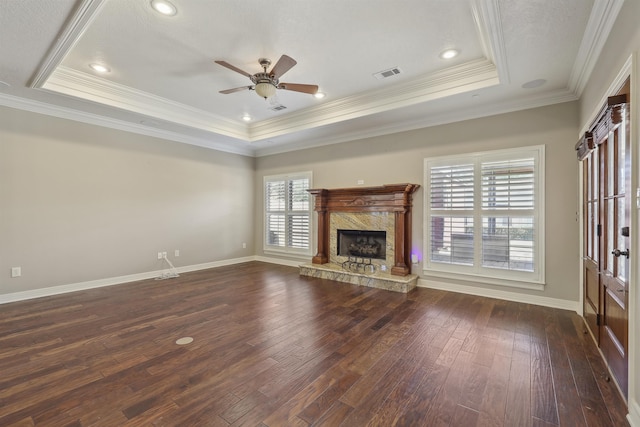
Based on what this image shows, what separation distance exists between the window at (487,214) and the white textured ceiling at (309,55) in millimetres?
806

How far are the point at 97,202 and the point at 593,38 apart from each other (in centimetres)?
689

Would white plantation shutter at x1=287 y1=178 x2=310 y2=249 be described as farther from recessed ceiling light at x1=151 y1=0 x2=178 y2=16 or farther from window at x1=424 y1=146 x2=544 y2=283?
recessed ceiling light at x1=151 y1=0 x2=178 y2=16

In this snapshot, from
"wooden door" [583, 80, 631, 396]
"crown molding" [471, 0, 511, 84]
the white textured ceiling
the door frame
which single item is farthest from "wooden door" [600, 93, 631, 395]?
"crown molding" [471, 0, 511, 84]

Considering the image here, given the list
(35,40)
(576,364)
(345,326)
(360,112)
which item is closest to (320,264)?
(345,326)

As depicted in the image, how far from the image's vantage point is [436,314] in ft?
11.6

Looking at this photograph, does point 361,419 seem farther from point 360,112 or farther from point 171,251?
point 171,251

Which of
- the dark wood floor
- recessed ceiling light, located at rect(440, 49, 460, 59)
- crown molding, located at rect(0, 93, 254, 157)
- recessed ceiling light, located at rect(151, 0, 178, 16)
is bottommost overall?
the dark wood floor

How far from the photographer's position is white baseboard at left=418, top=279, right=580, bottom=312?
12.3ft

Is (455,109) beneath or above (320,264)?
above

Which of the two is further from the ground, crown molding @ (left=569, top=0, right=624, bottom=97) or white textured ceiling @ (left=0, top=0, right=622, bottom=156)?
white textured ceiling @ (left=0, top=0, right=622, bottom=156)

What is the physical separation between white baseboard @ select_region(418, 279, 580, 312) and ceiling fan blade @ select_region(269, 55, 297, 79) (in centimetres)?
390

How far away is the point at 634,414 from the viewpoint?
1.67m

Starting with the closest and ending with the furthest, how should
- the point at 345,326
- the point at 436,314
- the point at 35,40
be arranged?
the point at 35,40 < the point at 345,326 < the point at 436,314

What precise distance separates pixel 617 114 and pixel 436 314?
2.61 meters
